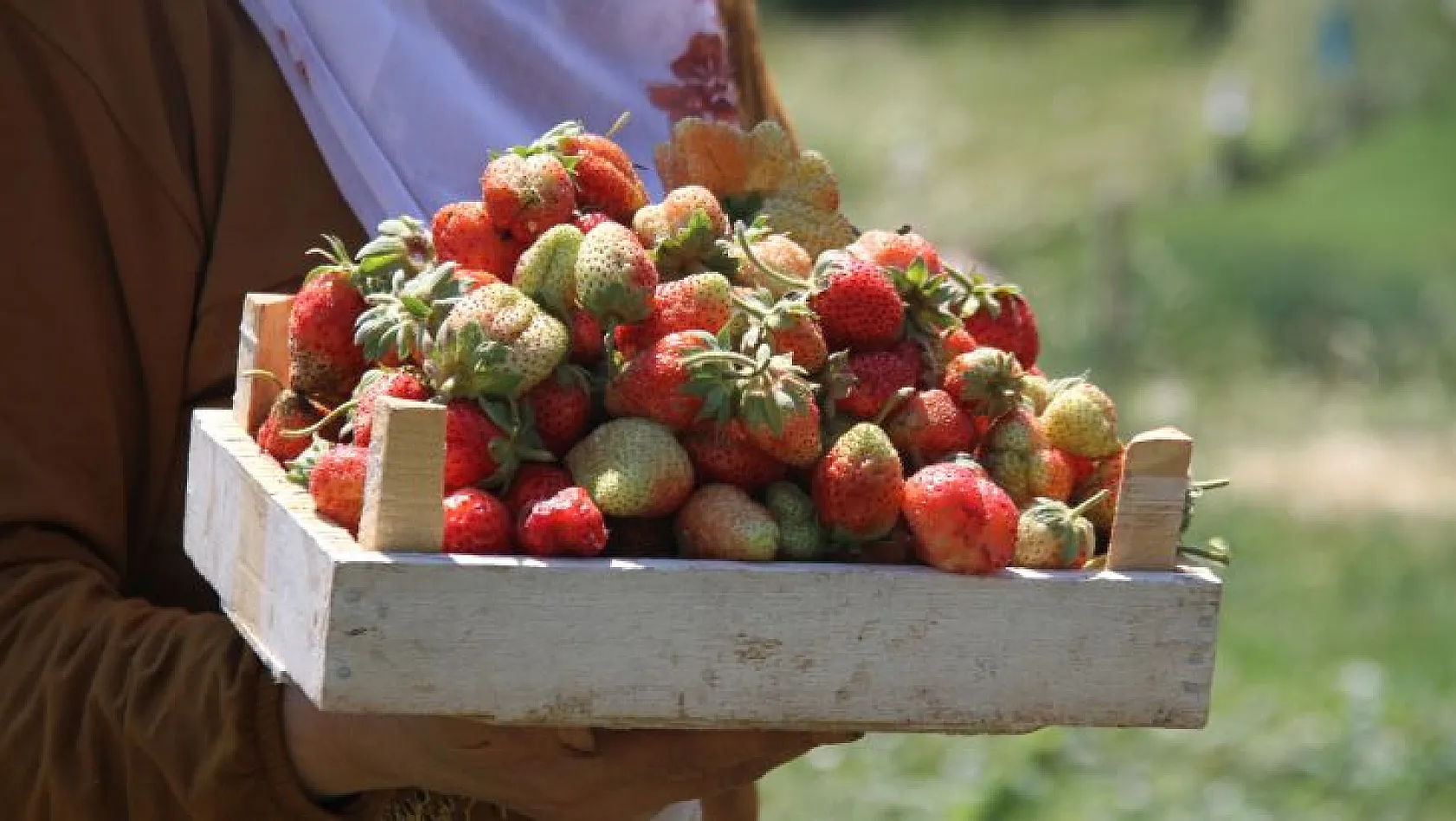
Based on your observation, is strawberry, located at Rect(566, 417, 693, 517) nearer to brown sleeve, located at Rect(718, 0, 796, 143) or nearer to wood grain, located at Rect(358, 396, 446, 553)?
wood grain, located at Rect(358, 396, 446, 553)

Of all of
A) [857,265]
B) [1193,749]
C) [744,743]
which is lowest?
[1193,749]

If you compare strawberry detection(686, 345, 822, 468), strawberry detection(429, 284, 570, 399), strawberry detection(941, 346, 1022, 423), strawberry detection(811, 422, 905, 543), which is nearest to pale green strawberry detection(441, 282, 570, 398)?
strawberry detection(429, 284, 570, 399)

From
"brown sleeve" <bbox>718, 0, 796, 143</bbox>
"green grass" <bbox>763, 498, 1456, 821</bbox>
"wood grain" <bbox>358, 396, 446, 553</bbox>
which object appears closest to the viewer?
"wood grain" <bbox>358, 396, 446, 553</bbox>

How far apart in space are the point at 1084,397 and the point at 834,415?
0.21 meters

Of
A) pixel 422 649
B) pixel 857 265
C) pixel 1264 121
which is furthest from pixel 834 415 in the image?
pixel 1264 121

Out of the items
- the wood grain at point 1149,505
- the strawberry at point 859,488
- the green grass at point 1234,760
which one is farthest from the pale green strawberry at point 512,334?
the green grass at point 1234,760

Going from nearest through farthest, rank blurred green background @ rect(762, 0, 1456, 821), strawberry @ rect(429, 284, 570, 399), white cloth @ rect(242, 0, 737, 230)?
1. strawberry @ rect(429, 284, 570, 399)
2. white cloth @ rect(242, 0, 737, 230)
3. blurred green background @ rect(762, 0, 1456, 821)

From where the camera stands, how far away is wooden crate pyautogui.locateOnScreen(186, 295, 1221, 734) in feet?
5.01

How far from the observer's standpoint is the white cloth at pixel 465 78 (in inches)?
80.4

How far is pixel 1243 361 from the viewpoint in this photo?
899 centimetres

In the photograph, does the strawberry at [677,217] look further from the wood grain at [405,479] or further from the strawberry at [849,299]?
the wood grain at [405,479]

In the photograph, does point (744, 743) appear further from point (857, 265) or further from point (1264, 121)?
point (1264, 121)

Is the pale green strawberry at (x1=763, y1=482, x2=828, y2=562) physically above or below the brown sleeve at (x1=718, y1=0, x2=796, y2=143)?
below

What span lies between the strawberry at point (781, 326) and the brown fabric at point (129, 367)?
468 mm
